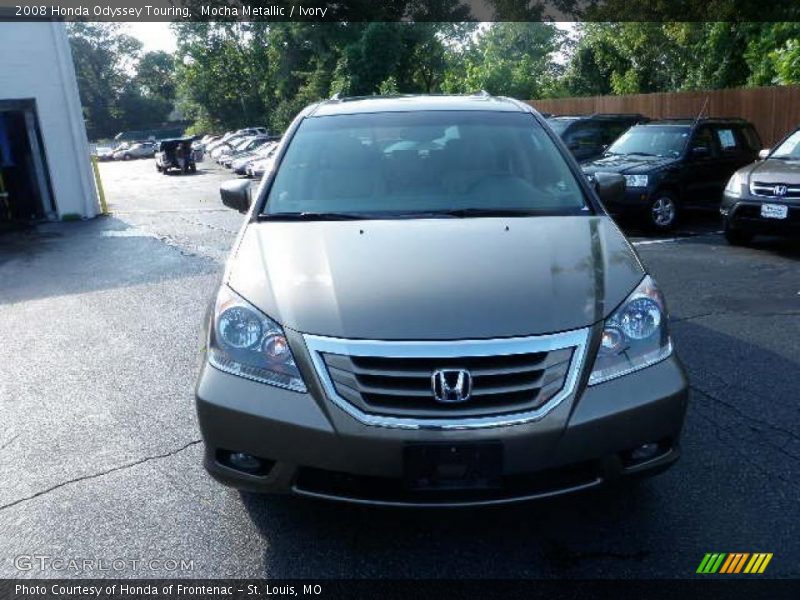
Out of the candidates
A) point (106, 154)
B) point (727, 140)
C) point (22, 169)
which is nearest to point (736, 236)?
point (727, 140)

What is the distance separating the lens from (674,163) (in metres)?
10.4

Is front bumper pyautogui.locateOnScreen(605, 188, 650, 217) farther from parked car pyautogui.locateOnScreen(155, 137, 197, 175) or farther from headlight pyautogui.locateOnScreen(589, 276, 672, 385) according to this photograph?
parked car pyautogui.locateOnScreen(155, 137, 197, 175)

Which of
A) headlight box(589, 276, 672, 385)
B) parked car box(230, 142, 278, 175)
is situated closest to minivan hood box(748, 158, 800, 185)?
headlight box(589, 276, 672, 385)

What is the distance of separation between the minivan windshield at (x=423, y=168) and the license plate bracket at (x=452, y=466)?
1.39m

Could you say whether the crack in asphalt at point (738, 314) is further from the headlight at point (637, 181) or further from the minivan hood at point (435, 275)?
the headlight at point (637, 181)

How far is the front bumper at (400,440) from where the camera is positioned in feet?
8.02

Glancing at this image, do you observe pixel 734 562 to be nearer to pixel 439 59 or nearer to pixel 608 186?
pixel 608 186

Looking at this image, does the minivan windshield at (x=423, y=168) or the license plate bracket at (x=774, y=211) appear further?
the license plate bracket at (x=774, y=211)

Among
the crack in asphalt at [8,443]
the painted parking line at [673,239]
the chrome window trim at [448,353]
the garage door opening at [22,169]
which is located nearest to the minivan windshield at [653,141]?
the painted parking line at [673,239]

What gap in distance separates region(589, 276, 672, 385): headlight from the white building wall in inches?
543

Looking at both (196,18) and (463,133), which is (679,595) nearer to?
(463,133)

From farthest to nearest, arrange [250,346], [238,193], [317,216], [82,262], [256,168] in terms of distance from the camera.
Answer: [256,168]
[82,262]
[238,193]
[317,216]
[250,346]

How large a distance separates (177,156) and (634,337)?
112 ft

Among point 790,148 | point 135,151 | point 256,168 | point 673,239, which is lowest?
point 135,151
